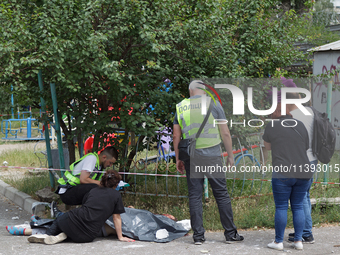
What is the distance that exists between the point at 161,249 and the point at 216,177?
39.8 inches

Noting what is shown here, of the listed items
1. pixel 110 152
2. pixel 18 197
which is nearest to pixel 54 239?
pixel 110 152

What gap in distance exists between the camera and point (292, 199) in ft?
15.2

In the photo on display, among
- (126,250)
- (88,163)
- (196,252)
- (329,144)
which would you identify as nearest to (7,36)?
(88,163)

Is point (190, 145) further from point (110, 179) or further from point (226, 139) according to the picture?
point (110, 179)

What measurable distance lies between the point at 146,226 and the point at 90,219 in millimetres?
741

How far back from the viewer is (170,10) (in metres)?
5.50

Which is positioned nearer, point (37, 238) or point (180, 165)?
point (37, 238)

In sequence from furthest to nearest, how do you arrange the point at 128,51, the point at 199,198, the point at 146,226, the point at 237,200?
the point at 237,200, the point at 128,51, the point at 146,226, the point at 199,198

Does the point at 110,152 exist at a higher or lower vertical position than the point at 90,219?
higher

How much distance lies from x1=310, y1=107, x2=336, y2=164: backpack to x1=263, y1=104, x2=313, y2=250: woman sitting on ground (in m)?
0.14

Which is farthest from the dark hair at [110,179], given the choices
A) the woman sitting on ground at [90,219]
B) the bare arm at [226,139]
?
the bare arm at [226,139]

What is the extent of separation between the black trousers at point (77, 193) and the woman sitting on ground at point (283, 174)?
2.33 m

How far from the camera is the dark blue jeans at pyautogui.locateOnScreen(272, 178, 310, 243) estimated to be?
456 centimetres

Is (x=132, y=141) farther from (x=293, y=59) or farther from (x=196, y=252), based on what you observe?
(x=293, y=59)
